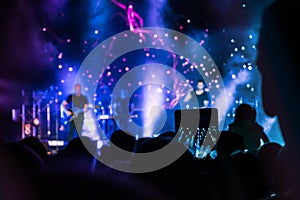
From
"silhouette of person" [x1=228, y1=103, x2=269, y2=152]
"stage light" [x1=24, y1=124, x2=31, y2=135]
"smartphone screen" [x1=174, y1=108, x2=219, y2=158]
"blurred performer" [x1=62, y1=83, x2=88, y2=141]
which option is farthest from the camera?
"stage light" [x1=24, y1=124, x2=31, y2=135]

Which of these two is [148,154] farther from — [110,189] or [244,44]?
[244,44]

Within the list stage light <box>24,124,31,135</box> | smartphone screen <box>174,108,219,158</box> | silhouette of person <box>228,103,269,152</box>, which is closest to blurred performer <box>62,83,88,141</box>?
stage light <box>24,124,31,135</box>

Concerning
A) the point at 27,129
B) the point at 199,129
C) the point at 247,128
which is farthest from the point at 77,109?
the point at 199,129

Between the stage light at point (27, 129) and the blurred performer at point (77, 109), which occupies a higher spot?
the blurred performer at point (77, 109)

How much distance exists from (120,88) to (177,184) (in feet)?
45.8

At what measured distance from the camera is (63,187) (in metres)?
1.89

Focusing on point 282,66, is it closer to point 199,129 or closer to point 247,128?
point 199,129

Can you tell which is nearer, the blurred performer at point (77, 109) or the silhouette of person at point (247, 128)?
the silhouette of person at point (247, 128)

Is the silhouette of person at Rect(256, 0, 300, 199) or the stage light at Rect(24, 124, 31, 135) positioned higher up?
the silhouette of person at Rect(256, 0, 300, 199)

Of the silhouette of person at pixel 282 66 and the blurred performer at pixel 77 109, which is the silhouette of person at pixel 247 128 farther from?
the blurred performer at pixel 77 109

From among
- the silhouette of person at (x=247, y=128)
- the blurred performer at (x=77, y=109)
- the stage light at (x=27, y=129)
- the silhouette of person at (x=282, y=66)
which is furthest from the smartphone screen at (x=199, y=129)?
the stage light at (x=27, y=129)

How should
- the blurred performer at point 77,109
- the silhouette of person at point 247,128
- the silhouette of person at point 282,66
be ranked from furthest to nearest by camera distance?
the blurred performer at point 77,109 → the silhouette of person at point 247,128 → the silhouette of person at point 282,66

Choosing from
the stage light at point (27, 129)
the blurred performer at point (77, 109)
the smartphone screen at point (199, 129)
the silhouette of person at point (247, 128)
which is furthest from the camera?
the stage light at point (27, 129)

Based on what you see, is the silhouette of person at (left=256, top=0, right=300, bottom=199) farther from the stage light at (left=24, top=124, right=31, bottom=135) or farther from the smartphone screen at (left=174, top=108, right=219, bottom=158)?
the stage light at (left=24, top=124, right=31, bottom=135)
